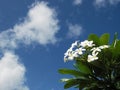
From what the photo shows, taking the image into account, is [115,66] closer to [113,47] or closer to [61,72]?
[113,47]

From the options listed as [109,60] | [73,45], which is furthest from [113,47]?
[73,45]

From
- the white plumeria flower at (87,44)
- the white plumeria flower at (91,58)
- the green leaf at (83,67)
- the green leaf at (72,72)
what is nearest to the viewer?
the white plumeria flower at (91,58)

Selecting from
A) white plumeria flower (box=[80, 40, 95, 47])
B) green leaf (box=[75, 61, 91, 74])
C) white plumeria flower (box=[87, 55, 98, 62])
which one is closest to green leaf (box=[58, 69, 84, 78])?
green leaf (box=[75, 61, 91, 74])

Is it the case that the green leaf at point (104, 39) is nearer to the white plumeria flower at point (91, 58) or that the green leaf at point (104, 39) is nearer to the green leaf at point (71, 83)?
the white plumeria flower at point (91, 58)

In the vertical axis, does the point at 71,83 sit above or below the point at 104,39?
below

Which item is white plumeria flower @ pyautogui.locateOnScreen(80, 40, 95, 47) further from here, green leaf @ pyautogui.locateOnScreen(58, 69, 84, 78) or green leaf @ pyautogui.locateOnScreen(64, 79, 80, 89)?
green leaf @ pyautogui.locateOnScreen(64, 79, 80, 89)

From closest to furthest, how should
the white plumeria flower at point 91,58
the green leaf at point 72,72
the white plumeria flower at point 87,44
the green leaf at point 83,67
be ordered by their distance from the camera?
the white plumeria flower at point 91,58, the white plumeria flower at point 87,44, the green leaf at point 83,67, the green leaf at point 72,72

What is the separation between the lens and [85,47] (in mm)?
9547

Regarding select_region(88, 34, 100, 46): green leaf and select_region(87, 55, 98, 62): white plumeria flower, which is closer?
select_region(87, 55, 98, 62): white plumeria flower

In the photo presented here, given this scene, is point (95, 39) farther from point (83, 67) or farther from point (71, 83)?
point (71, 83)

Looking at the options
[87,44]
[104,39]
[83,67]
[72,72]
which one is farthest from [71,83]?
[104,39]

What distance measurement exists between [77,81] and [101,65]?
0.83m

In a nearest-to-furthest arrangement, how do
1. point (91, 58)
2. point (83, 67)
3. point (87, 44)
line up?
point (91, 58), point (87, 44), point (83, 67)

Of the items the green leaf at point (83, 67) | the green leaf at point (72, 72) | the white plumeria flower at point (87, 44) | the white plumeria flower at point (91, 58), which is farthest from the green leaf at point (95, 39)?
the white plumeria flower at point (91, 58)
